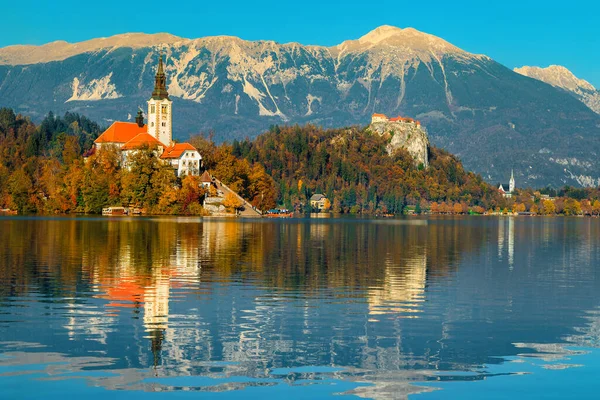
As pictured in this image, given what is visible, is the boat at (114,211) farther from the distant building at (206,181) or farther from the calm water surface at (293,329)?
the calm water surface at (293,329)

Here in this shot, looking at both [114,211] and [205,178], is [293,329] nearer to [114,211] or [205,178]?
[114,211]

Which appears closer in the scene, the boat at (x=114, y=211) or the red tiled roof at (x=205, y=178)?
the boat at (x=114, y=211)

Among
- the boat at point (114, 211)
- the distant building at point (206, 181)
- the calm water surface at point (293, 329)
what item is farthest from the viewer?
the distant building at point (206, 181)

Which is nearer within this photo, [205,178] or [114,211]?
[114,211]

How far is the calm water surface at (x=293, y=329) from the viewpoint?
22.5m

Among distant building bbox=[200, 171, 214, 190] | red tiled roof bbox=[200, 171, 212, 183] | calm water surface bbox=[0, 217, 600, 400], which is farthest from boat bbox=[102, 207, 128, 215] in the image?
calm water surface bbox=[0, 217, 600, 400]

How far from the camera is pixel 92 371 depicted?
2333 centimetres

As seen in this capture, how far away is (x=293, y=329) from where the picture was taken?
97.8 ft

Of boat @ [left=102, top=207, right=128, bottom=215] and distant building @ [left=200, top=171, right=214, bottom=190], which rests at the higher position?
distant building @ [left=200, top=171, right=214, bottom=190]

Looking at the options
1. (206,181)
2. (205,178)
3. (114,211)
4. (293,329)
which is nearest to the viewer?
(293,329)

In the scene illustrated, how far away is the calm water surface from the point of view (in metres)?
22.5

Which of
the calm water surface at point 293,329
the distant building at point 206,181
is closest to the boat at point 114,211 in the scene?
the distant building at point 206,181

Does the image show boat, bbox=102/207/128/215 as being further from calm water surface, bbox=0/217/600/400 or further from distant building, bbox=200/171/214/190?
calm water surface, bbox=0/217/600/400

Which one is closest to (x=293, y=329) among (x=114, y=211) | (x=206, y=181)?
(x=114, y=211)
